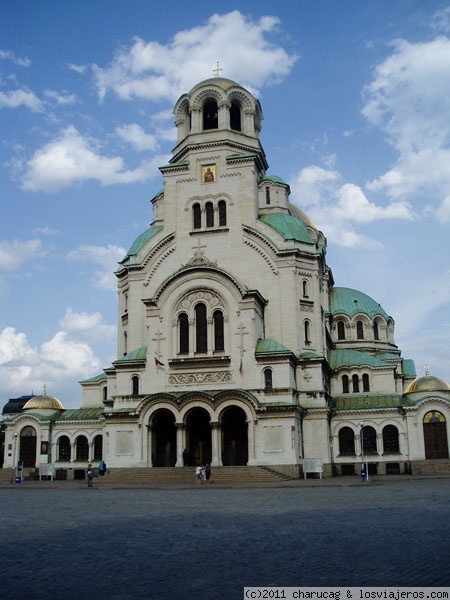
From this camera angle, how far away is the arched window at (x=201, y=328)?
4849 centimetres

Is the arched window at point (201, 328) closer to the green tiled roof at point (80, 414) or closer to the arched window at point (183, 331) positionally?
the arched window at point (183, 331)

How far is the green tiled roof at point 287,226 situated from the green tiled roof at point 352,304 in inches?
633

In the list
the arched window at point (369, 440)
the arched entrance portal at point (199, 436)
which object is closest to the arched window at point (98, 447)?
the arched entrance portal at point (199, 436)

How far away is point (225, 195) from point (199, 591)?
45.0m

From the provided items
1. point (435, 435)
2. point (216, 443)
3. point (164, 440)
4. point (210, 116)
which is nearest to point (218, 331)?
point (216, 443)

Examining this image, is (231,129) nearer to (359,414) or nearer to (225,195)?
(225,195)

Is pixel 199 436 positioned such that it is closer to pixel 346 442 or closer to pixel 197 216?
pixel 346 442

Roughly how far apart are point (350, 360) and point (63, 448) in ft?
83.2

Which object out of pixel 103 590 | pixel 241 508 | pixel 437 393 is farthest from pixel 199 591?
pixel 437 393

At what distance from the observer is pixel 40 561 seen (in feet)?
40.6

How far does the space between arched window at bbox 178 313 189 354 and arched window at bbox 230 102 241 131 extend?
18.9m

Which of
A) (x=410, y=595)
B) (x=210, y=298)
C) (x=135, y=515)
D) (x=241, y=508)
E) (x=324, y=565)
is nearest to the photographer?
(x=410, y=595)

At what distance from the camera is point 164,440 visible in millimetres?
48406

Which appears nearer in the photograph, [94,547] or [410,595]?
[410,595]
